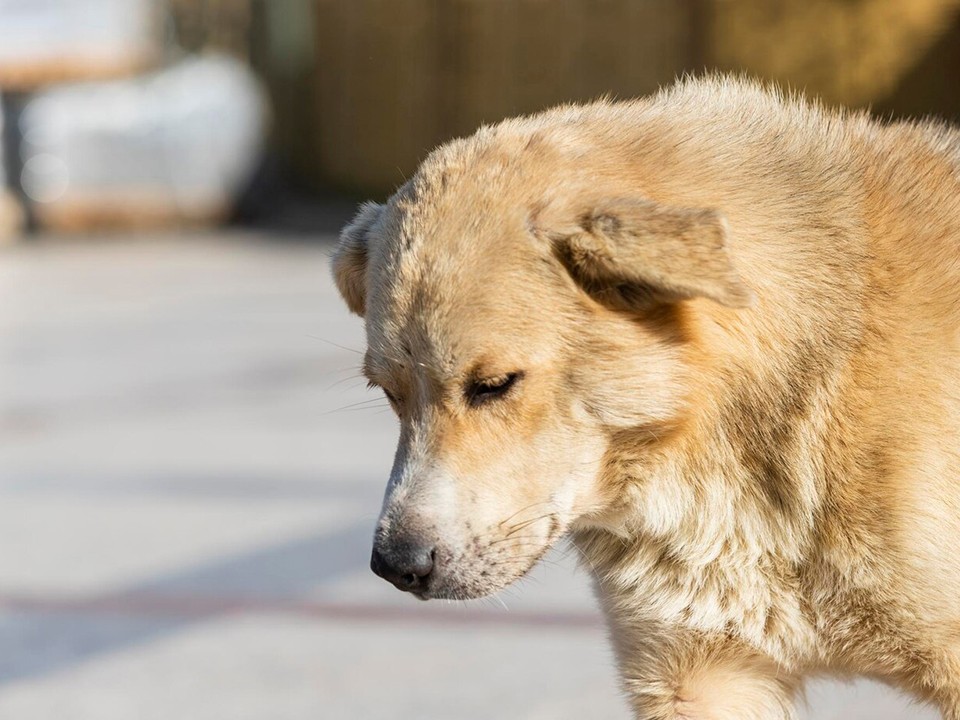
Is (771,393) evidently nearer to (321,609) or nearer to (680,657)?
(680,657)

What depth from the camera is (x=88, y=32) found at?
21.9 m

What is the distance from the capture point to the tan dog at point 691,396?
11.6 feet

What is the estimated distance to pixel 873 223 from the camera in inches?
147

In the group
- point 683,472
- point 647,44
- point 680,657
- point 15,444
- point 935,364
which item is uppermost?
point 935,364

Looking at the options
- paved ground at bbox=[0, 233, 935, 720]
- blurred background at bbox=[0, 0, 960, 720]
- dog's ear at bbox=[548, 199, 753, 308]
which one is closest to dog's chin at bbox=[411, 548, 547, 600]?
blurred background at bbox=[0, 0, 960, 720]

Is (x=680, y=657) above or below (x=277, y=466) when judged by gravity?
above

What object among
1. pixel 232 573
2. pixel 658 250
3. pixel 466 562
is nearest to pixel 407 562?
pixel 466 562

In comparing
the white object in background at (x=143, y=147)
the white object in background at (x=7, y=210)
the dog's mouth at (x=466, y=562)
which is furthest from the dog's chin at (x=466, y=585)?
the white object in background at (x=143, y=147)

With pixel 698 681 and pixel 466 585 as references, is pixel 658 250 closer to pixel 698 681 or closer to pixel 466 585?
pixel 466 585

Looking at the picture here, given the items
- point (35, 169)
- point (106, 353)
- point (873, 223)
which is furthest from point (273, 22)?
point (873, 223)

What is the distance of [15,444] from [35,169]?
10.1 m

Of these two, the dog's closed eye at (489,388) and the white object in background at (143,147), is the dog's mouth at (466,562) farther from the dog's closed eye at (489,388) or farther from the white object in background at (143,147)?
the white object in background at (143,147)

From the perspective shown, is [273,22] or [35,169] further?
[273,22]

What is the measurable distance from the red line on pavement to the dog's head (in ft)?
7.08
